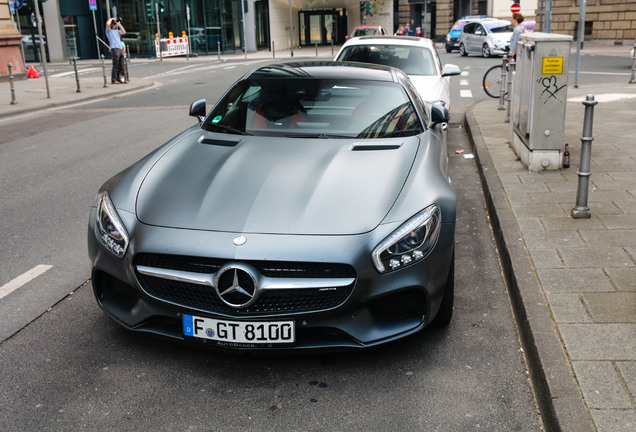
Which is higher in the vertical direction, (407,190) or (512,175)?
(407,190)

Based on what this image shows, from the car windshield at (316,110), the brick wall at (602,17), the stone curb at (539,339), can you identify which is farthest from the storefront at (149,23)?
the stone curb at (539,339)

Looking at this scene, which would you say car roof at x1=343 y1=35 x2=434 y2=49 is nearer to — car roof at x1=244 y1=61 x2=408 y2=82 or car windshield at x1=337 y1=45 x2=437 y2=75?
car windshield at x1=337 y1=45 x2=437 y2=75

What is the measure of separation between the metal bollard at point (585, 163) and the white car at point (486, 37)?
27.3m

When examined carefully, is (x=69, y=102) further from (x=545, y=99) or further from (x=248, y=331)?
(x=248, y=331)

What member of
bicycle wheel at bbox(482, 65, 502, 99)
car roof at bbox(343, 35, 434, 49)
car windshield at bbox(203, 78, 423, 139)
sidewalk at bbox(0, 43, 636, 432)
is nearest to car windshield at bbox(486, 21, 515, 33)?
bicycle wheel at bbox(482, 65, 502, 99)

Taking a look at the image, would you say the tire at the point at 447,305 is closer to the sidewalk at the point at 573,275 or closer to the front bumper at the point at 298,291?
the front bumper at the point at 298,291

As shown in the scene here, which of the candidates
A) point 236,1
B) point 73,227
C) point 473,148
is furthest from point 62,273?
point 236,1

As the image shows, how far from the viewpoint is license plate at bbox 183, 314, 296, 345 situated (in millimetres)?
3477

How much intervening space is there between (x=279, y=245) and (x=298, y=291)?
24 centimetres

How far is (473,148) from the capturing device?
33.2ft

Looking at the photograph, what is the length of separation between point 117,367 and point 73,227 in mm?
3058

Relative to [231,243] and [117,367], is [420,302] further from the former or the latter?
[117,367]

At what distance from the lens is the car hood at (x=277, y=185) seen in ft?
12.0

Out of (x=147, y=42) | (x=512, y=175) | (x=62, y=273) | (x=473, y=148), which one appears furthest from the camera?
(x=147, y=42)
